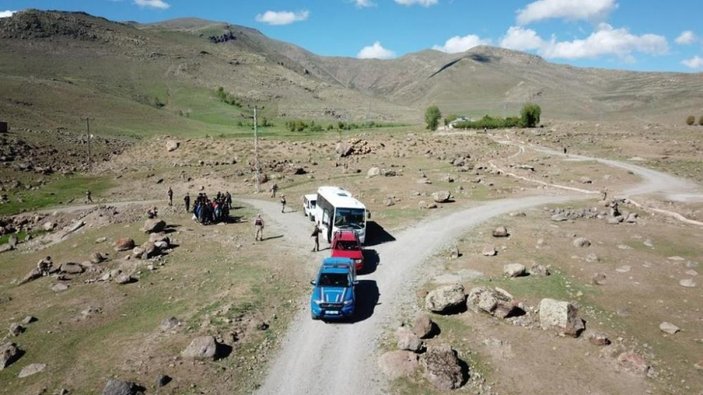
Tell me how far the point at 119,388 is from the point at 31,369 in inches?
219

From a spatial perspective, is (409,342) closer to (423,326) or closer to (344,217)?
(423,326)

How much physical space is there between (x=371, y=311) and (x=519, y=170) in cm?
5008

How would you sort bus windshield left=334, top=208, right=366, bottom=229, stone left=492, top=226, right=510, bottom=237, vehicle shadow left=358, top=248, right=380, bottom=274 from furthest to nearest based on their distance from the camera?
stone left=492, top=226, right=510, bottom=237
bus windshield left=334, top=208, right=366, bottom=229
vehicle shadow left=358, top=248, right=380, bottom=274

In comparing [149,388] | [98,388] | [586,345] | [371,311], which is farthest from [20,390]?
[586,345]

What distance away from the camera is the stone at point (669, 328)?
20484 millimetres

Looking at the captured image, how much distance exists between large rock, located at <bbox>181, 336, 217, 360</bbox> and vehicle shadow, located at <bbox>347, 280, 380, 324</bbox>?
647 cm

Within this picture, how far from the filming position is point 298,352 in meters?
20.0

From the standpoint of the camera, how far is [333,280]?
23438mm

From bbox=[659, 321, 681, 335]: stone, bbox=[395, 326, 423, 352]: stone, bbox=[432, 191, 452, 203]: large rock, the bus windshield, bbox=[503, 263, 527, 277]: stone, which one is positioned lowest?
bbox=[395, 326, 423, 352]: stone

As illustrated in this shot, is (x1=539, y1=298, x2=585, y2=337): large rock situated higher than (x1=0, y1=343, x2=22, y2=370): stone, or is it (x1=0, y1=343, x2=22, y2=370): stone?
(x1=539, y1=298, x2=585, y2=337): large rock

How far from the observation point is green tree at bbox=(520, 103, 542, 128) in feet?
390

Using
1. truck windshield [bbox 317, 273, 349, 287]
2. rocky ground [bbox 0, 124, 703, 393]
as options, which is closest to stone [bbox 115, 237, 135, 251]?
rocky ground [bbox 0, 124, 703, 393]

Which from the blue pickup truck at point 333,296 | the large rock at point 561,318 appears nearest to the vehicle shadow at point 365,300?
the blue pickup truck at point 333,296

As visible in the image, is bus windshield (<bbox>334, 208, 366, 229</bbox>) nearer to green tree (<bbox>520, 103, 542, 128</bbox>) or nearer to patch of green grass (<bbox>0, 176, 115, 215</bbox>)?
patch of green grass (<bbox>0, 176, 115, 215</bbox>)
